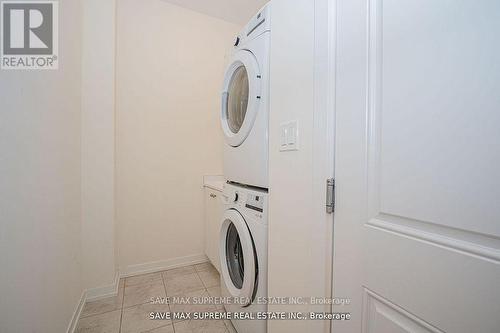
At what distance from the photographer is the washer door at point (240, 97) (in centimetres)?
103

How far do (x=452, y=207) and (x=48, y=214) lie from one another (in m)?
1.55

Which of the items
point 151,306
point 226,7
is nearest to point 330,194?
point 151,306

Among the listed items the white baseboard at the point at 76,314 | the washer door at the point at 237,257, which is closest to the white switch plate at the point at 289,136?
the washer door at the point at 237,257

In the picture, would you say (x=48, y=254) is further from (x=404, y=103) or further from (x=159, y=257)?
(x=404, y=103)

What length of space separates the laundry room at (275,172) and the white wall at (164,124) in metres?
0.02

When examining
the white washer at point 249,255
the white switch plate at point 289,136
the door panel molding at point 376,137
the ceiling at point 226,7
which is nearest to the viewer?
the door panel molding at point 376,137

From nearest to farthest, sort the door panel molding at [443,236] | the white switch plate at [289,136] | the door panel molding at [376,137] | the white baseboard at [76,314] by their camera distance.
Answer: the door panel molding at [443,236] → the door panel molding at [376,137] → the white switch plate at [289,136] → the white baseboard at [76,314]

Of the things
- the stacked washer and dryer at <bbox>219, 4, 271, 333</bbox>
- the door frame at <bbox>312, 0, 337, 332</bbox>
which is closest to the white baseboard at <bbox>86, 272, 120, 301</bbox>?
the stacked washer and dryer at <bbox>219, 4, 271, 333</bbox>

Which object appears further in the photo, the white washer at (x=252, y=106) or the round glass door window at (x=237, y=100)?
the round glass door window at (x=237, y=100)

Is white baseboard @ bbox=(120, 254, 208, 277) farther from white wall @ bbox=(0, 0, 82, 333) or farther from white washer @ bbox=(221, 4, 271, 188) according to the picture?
white washer @ bbox=(221, 4, 271, 188)

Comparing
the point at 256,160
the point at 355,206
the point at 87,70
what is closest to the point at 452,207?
the point at 355,206

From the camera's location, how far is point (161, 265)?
202cm

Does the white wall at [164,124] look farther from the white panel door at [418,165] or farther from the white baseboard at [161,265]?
the white panel door at [418,165]

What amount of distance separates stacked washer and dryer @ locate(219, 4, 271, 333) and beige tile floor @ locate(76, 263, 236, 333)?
340 mm
